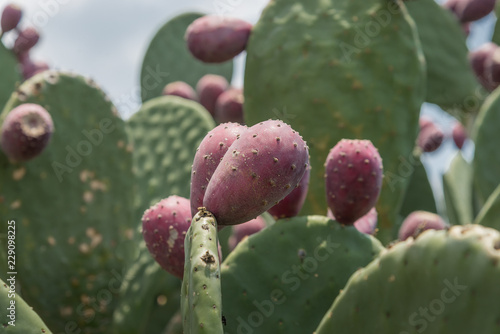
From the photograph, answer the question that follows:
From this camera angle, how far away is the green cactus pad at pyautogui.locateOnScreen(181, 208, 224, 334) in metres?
0.83

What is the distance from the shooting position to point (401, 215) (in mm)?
2559

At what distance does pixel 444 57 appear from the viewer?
9.01 feet

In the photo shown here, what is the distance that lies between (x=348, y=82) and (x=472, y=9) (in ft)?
4.15

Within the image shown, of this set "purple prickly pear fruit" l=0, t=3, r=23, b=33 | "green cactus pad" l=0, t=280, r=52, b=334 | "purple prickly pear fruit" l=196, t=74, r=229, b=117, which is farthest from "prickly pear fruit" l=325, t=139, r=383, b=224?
"purple prickly pear fruit" l=0, t=3, r=23, b=33

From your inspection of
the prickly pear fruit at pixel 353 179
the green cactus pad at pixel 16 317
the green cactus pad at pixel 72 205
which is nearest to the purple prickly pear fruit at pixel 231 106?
the green cactus pad at pixel 72 205

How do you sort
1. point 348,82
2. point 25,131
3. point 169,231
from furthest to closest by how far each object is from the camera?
1. point 348,82
2. point 25,131
3. point 169,231

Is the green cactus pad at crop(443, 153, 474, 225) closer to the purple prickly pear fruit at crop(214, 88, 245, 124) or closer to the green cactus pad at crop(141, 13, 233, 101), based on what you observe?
the purple prickly pear fruit at crop(214, 88, 245, 124)

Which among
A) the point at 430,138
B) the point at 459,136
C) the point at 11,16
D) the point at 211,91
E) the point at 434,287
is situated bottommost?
the point at 459,136

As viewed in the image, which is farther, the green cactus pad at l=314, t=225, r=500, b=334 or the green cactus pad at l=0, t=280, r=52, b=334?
the green cactus pad at l=0, t=280, r=52, b=334

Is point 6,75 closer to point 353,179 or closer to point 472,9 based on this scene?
point 353,179

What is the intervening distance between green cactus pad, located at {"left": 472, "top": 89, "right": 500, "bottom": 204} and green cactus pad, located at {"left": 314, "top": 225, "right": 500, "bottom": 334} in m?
1.21

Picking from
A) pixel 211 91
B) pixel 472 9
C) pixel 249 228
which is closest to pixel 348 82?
pixel 249 228

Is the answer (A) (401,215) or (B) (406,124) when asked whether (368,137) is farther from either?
(A) (401,215)

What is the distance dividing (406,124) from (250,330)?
0.82 metres
